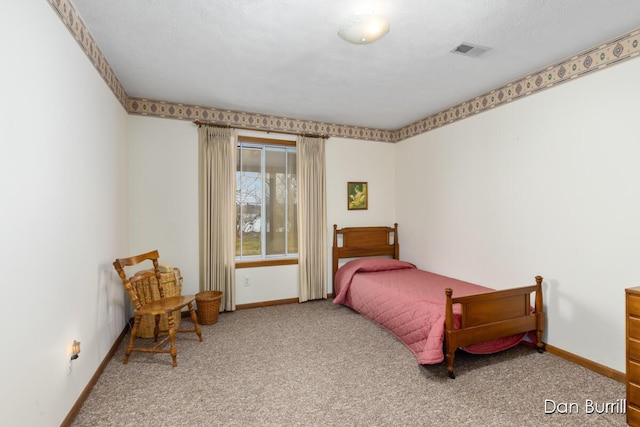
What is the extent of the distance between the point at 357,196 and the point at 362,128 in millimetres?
1102

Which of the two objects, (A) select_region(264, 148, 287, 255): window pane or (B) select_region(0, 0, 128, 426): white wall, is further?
(A) select_region(264, 148, 287, 255): window pane

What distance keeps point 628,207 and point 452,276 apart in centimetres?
197

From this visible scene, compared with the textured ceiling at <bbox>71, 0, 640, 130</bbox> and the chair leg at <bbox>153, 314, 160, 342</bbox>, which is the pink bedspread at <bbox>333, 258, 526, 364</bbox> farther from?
the textured ceiling at <bbox>71, 0, 640, 130</bbox>

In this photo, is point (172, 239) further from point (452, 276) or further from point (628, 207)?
point (628, 207)

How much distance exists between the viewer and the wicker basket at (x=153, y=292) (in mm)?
3168

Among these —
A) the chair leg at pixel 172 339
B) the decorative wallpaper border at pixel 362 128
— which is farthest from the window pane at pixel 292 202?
the chair leg at pixel 172 339

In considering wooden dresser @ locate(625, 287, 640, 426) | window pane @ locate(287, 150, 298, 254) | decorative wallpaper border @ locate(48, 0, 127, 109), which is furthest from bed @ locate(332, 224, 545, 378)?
decorative wallpaper border @ locate(48, 0, 127, 109)

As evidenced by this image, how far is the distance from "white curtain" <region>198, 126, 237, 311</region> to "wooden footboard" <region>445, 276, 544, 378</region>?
8.93 ft

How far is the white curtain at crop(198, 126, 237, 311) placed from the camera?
393 centimetres

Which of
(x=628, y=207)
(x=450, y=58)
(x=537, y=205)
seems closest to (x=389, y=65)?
(x=450, y=58)

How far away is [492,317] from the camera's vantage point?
2703mm

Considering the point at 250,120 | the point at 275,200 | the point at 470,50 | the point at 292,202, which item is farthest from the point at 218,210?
the point at 470,50

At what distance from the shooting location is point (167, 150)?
383 cm

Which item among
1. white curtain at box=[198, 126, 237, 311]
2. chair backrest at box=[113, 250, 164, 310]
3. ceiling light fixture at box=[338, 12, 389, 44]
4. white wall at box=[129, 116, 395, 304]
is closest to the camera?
ceiling light fixture at box=[338, 12, 389, 44]
